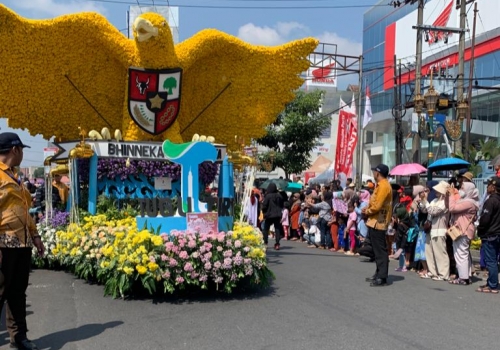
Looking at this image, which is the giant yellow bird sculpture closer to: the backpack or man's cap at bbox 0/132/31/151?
the backpack

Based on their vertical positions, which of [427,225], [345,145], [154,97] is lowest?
[427,225]

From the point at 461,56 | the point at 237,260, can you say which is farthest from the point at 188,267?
the point at 461,56

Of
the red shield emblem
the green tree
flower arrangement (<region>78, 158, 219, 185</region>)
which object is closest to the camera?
flower arrangement (<region>78, 158, 219, 185</region>)

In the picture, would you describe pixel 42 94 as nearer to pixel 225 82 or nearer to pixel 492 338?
pixel 225 82

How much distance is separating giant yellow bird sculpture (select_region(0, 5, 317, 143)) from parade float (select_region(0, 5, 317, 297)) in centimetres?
2

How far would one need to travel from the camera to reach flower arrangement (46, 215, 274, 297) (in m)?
6.42

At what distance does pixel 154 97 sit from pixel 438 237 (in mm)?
5819

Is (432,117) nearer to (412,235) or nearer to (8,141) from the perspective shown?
(412,235)

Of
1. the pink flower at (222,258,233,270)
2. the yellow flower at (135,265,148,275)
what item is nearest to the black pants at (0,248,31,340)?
the yellow flower at (135,265,148,275)

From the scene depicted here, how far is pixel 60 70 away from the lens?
31.7ft

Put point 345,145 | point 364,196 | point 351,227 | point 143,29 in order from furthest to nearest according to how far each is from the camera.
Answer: point 345,145 → point 351,227 → point 364,196 → point 143,29

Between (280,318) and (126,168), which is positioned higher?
(126,168)

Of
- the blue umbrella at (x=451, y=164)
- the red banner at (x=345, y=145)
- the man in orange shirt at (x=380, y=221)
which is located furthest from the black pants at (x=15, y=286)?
the red banner at (x=345, y=145)

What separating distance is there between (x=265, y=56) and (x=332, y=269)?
180 inches
